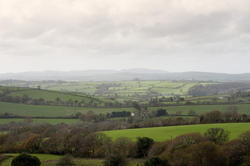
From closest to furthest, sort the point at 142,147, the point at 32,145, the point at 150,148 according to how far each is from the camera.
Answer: the point at 150,148, the point at 142,147, the point at 32,145

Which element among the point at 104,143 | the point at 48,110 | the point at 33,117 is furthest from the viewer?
the point at 48,110

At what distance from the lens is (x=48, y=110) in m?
95.1

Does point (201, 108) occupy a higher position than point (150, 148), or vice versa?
point (150, 148)

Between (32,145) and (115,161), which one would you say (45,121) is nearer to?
(32,145)

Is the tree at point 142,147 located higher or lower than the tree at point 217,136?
lower

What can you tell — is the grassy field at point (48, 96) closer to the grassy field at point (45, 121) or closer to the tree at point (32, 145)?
the grassy field at point (45, 121)

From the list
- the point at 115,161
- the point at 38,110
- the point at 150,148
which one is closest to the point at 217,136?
the point at 150,148

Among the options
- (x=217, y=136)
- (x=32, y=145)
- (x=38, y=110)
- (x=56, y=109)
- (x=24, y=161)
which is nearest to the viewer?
(x=24, y=161)

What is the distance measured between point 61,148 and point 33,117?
45564mm

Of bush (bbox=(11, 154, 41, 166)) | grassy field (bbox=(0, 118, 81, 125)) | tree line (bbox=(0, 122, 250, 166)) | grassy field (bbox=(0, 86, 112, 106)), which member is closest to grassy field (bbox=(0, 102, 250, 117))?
grassy field (bbox=(0, 118, 81, 125))

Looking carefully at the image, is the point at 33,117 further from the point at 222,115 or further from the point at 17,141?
the point at 222,115

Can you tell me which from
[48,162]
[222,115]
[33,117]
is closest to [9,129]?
[33,117]

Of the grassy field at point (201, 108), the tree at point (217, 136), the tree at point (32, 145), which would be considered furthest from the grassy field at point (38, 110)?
the tree at point (217, 136)

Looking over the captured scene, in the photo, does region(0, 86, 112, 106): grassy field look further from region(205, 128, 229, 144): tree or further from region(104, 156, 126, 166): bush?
region(104, 156, 126, 166): bush
